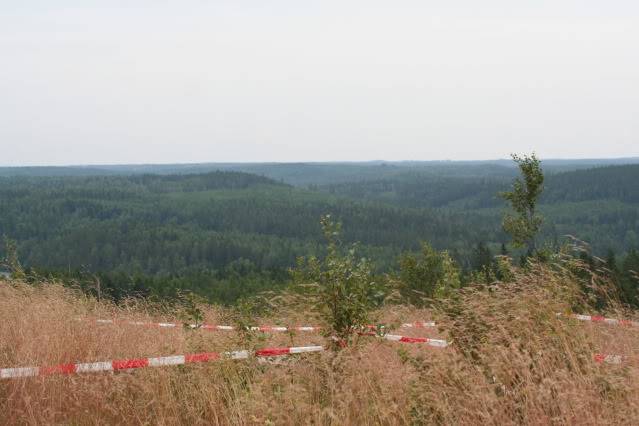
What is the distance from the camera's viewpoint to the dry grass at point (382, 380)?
17.4ft

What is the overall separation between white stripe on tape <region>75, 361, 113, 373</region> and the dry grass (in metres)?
0.08

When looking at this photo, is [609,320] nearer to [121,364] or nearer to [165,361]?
[165,361]

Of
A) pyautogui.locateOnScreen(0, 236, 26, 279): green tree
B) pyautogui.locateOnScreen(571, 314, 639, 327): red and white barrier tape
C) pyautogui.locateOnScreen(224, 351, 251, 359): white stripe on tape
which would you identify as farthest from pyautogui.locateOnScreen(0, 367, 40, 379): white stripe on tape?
pyautogui.locateOnScreen(0, 236, 26, 279): green tree

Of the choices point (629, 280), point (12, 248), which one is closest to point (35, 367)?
point (12, 248)

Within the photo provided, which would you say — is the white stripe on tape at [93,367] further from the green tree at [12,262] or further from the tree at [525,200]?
the tree at [525,200]

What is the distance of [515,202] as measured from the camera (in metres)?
29.0

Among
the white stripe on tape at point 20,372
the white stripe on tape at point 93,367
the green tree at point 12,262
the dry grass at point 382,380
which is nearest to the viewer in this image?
the dry grass at point 382,380

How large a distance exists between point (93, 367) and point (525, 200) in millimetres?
25019

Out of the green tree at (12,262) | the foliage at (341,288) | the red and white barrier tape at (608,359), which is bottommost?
the green tree at (12,262)

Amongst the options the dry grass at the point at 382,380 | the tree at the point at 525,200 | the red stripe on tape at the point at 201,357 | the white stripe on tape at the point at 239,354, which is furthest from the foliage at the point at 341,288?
the tree at the point at 525,200

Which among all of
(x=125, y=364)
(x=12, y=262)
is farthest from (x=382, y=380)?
(x=12, y=262)

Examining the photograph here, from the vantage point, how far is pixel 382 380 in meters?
6.12

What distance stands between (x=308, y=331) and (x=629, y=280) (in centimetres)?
5417

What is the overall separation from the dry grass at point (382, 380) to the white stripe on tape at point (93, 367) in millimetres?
78
